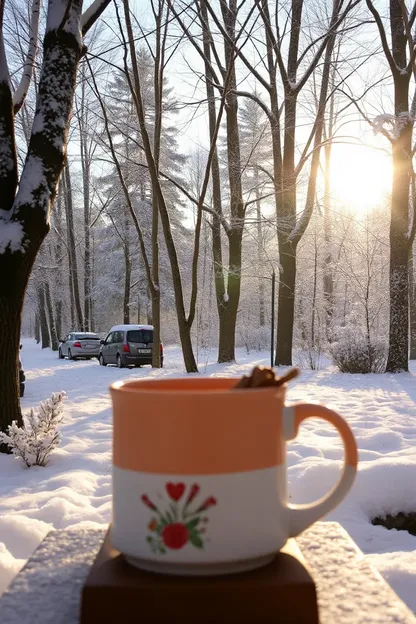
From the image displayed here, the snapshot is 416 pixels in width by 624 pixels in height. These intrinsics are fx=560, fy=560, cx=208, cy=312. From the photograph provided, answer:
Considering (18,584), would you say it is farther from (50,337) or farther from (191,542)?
(50,337)

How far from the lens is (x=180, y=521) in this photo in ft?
A: 2.45

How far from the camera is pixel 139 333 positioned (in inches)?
714

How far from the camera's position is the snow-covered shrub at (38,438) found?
4.24 metres

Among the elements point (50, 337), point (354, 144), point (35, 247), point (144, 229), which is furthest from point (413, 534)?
point (50, 337)

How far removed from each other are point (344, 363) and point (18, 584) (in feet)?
41.4

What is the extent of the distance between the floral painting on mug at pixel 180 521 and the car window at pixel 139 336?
56.8 feet

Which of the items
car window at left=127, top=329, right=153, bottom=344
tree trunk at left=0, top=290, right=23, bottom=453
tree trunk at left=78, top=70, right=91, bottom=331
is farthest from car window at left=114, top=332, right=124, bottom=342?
tree trunk at left=0, top=290, right=23, bottom=453

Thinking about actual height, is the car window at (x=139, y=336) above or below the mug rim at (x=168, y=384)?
below

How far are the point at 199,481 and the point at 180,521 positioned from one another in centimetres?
6

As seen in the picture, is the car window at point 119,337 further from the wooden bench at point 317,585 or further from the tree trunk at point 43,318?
the wooden bench at point 317,585

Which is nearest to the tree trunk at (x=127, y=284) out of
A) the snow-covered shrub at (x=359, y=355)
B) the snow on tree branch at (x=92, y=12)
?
the snow-covered shrub at (x=359, y=355)

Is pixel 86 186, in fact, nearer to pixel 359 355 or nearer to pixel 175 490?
pixel 359 355

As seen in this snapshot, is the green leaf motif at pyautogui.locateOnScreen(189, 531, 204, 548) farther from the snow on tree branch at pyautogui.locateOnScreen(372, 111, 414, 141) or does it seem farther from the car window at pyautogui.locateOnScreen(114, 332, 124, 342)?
the car window at pyautogui.locateOnScreen(114, 332, 124, 342)

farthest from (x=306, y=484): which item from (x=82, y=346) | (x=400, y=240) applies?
(x=82, y=346)
